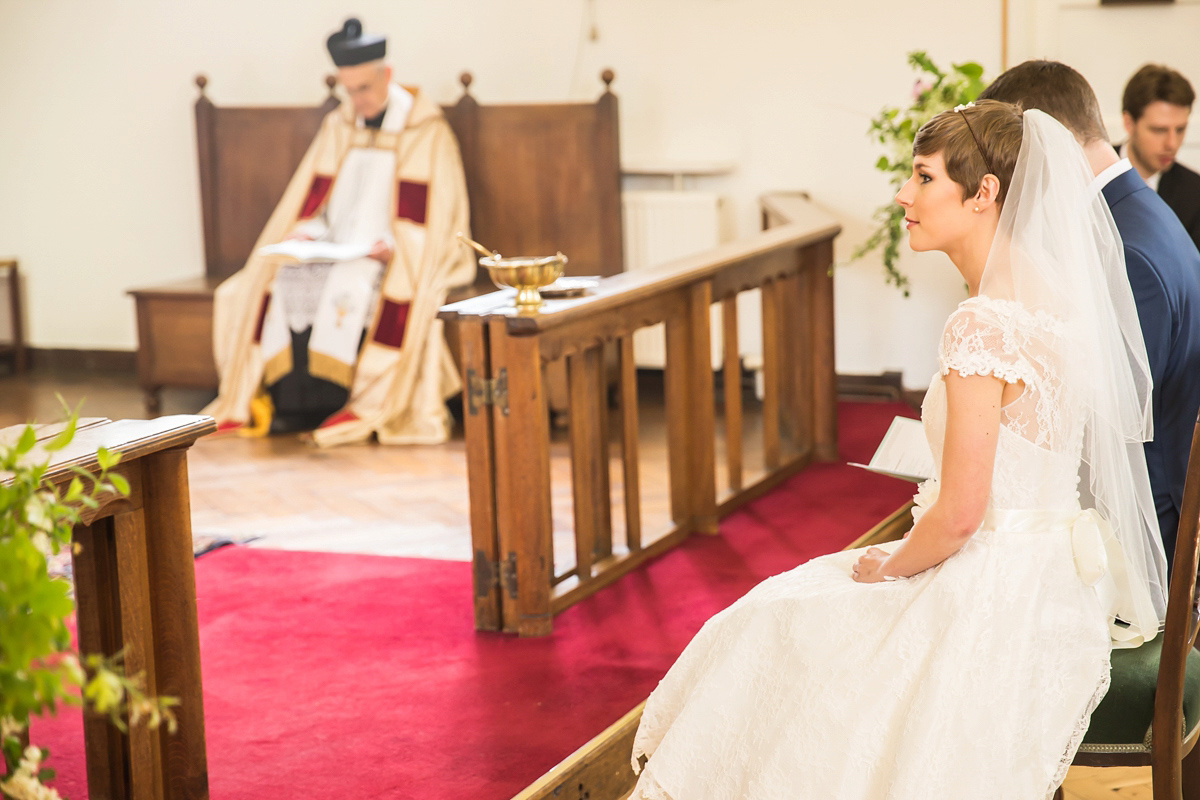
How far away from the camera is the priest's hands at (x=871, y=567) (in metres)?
2.10

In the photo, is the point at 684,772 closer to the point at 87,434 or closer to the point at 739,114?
the point at 87,434

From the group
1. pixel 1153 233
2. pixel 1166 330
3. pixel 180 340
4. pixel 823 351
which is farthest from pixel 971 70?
pixel 180 340

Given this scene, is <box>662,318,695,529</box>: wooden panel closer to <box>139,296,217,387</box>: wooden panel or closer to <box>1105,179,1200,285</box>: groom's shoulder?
<box>1105,179,1200,285</box>: groom's shoulder

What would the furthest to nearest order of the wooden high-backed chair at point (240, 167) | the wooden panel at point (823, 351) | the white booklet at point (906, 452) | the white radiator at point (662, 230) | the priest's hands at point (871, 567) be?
the wooden high-backed chair at point (240, 167)
the white radiator at point (662, 230)
the wooden panel at point (823, 351)
the white booklet at point (906, 452)
the priest's hands at point (871, 567)

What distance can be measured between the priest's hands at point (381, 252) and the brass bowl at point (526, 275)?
268cm

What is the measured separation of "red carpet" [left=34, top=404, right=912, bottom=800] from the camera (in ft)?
8.91

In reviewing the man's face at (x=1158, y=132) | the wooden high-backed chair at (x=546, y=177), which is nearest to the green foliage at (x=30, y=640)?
the man's face at (x=1158, y=132)

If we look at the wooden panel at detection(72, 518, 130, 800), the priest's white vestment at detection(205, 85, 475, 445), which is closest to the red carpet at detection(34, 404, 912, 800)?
the wooden panel at detection(72, 518, 130, 800)

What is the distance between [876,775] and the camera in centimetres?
190

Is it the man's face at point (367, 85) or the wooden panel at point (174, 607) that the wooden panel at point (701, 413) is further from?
the man's face at point (367, 85)

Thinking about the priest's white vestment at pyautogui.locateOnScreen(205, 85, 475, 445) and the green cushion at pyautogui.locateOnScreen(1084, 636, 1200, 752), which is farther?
the priest's white vestment at pyautogui.locateOnScreen(205, 85, 475, 445)

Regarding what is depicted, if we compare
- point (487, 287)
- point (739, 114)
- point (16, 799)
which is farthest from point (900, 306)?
point (16, 799)

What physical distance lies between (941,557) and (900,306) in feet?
14.0

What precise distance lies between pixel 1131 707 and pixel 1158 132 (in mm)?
2701
